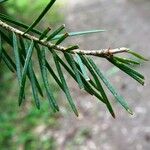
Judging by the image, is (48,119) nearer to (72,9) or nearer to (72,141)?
(72,141)

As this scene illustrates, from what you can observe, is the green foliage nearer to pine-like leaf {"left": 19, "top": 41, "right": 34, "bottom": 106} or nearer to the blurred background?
pine-like leaf {"left": 19, "top": 41, "right": 34, "bottom": 106}

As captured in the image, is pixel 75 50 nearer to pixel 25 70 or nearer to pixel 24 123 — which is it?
pixel 25 70

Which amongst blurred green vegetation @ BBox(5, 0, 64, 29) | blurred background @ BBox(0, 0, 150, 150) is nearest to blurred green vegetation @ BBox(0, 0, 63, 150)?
blurred background @ BBox(0, 0, 150, 150)

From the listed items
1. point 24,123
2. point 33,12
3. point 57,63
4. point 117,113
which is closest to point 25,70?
point 57,63

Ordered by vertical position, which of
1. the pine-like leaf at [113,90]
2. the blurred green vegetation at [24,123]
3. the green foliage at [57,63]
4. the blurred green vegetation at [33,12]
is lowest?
the blurred green vegetation at [33,12]

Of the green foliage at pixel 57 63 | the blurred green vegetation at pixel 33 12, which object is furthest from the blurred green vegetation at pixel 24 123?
the green foliage at pixel 57 63

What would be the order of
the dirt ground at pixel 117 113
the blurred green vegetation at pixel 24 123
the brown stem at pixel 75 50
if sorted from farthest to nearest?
the blurred green vegetation at pixel 24 123 → the dirt ground at pixel 117 113 → the brown stem at pixel 75 50

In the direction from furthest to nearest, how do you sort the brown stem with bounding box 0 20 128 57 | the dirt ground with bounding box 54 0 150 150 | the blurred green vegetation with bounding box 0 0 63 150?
the blurred green vegetation with bounding box 0 0 63 150
the dirt ground with bounding box 54 0 150 150
the brown stem with bounding box 0 20 128 57

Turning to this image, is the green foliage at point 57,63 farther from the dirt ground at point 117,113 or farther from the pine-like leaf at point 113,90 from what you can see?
the dirt ground at point 117,113

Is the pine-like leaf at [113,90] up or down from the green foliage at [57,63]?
down

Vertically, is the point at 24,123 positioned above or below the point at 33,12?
above

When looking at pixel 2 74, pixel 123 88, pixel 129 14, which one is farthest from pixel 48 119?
pixel 129 14
